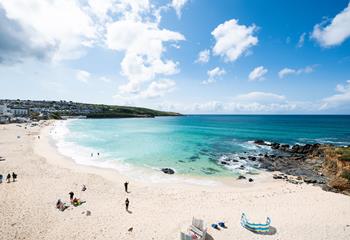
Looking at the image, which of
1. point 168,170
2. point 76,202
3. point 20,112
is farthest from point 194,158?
point 20,112

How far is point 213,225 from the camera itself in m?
11.9

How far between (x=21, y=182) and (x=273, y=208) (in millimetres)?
24059

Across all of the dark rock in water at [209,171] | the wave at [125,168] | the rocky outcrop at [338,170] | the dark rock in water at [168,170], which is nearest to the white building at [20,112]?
the wave at [125,168]

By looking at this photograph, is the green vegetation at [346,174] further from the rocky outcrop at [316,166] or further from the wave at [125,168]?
the wave at [125,168]

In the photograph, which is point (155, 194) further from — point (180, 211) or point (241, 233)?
point (241, 233)

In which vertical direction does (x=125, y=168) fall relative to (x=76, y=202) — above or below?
below

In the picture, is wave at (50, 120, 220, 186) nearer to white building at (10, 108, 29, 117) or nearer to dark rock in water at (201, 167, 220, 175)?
dark rock in water at (201, 167, 220, 175)

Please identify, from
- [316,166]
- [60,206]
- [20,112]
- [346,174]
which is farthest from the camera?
[20,112]

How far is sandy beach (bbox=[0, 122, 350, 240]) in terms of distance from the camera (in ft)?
Answer: 37.4

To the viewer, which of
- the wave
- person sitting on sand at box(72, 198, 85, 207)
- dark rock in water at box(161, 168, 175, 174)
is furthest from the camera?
dark rock in water at box(161, 168, 175, 174)

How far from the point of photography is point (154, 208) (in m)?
14.5

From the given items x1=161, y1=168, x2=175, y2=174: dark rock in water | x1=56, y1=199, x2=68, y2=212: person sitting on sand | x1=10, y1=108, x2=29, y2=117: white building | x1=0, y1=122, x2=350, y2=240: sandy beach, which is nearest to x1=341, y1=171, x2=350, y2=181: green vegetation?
x1=0, y1=122, x2=350, y2=240: sandy beach

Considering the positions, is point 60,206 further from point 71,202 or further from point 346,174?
point 346,174

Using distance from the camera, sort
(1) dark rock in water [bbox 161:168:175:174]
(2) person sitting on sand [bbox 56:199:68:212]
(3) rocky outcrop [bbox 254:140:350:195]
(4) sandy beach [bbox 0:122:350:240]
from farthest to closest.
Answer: (1) dark rock in water [bbox 161:168:175:174]
(3) rocky outcrop [bbox 254:140:350:195]
(2) person sitting on sand [bbox 56:199:68:212]
(4) sandy beach [bbox 0:122:350:240]
